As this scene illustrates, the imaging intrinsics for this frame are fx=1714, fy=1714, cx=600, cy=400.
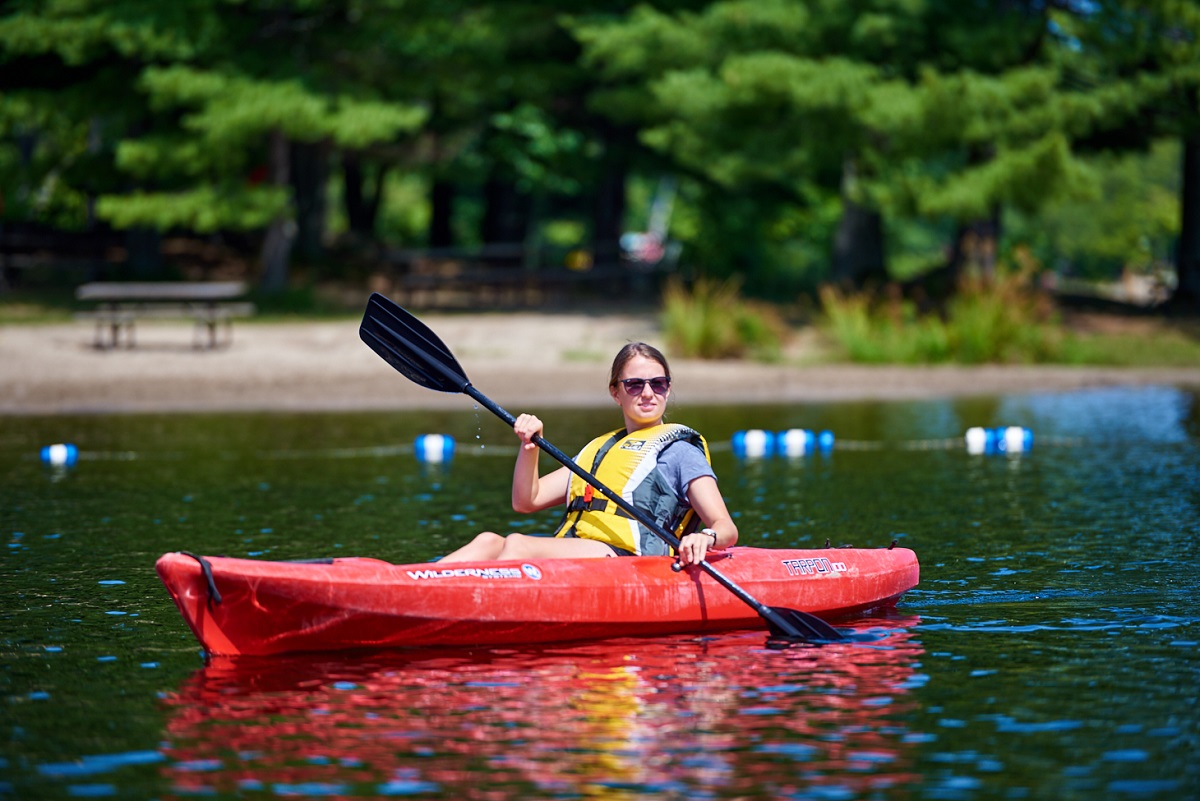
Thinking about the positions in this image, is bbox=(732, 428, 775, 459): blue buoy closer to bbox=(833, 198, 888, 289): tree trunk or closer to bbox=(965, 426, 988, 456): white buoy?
bbox=(965, 426, 988, 456): white buoy

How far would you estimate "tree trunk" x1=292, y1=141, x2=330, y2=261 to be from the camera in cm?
3067

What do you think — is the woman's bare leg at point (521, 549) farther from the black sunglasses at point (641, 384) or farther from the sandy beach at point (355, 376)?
the sandy beach at point (355, 376)

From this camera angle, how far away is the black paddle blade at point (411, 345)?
8414 millimetres

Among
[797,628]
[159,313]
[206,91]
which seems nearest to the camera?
[797,628]

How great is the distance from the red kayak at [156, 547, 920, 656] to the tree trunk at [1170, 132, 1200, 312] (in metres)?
21.2

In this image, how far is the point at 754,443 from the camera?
1478 centimetres

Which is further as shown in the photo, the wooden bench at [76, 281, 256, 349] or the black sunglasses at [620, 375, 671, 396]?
the wooden bench at [76, 281, 256, 349]

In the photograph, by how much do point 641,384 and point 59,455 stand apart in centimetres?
791

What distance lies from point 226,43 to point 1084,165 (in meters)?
12.6

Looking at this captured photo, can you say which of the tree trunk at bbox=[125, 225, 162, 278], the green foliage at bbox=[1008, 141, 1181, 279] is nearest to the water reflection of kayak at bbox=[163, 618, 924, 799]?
the tree trunk at bbox=[125, 225, 162, 278]

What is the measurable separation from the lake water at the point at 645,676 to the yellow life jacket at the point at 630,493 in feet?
1.71

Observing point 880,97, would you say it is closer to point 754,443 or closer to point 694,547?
point 754,443

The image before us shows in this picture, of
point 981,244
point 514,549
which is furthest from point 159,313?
point 514,549

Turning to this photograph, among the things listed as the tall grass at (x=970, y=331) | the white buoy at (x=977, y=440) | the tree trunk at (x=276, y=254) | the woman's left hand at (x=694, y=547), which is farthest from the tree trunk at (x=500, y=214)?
the woman's left hand at (x=694, y=547)
